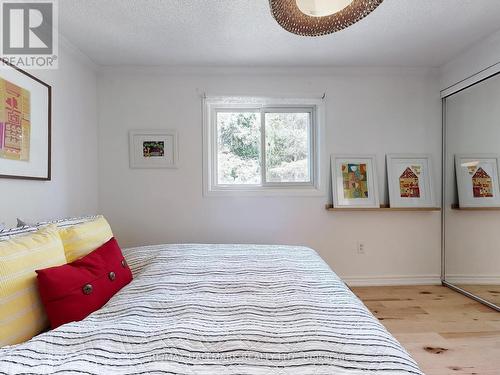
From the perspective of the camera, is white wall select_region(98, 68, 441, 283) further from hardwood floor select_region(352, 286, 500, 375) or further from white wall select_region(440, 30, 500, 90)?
hardwood floor select_region(352, 286, 500, 375)

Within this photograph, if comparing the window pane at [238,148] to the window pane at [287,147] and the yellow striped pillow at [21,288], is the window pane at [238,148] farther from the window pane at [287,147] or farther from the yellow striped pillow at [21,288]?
the yellow striped pillow at [21,288]

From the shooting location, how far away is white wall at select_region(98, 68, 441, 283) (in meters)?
2.94

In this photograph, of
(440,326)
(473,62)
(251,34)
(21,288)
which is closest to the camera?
(21,288)

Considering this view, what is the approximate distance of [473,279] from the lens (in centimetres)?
267

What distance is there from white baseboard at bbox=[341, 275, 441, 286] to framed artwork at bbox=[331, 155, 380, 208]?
77 cm

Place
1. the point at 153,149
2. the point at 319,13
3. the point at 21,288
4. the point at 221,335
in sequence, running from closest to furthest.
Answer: the point at 221,335
the point at 21,288
the point at 319,13
the point at 153,149

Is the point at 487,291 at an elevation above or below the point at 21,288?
below

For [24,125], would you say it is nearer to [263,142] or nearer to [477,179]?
[263,142]

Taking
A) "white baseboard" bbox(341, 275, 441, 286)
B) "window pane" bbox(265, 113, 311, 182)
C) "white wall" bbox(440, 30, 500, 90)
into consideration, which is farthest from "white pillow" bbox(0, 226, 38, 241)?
"white wall" bbox(440, 30, 500, 90)

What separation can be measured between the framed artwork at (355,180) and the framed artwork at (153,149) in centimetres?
165

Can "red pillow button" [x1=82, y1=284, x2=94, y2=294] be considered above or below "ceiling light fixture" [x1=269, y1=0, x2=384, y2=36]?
below

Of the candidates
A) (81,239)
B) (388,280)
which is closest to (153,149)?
(81,239)

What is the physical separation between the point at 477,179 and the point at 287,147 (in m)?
1.75

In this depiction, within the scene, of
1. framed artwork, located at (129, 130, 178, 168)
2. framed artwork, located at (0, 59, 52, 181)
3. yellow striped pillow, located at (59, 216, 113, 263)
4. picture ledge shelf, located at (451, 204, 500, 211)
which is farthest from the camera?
framed artwork, located at (129, 130, 178, 168)
